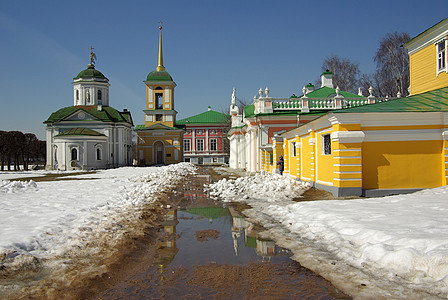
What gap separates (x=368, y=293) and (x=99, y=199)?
30.7ft

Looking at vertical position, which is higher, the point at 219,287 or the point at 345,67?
the point at 345,67

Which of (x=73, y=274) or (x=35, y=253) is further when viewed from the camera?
(x=35, y=253)

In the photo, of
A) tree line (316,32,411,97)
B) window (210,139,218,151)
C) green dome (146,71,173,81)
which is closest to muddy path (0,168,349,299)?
tree line (316,32,411,97)

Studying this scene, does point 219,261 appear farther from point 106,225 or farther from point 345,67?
point 345,67

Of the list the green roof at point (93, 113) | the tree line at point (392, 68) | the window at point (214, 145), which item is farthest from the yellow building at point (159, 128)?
the tree line at point (392, 68)

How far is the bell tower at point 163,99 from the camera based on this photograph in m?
51.9

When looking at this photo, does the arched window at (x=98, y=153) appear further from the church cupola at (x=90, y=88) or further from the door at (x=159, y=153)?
the door at (x=159, y=153)

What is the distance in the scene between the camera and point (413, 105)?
11.6 metres

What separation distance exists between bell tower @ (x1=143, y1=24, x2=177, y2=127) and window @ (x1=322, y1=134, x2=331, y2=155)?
41.2 meters

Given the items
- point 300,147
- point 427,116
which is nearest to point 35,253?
point 427,116

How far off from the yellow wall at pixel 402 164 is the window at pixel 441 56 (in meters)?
5.20

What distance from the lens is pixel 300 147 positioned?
1581 cm

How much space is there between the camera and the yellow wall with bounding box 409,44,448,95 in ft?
48.3

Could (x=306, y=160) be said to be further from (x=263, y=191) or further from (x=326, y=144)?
(x=263, y=191)
